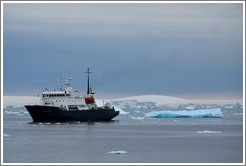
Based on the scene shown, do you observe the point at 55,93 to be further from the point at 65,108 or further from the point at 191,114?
the point at 191,114

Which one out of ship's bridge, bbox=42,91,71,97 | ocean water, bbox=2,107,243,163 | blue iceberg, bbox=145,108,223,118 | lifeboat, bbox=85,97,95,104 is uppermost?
ship's bridge, bbox=42,91,71,97

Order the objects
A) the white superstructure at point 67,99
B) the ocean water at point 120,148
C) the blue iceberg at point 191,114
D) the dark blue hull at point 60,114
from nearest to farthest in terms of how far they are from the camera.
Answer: the ocean water at point 120,148 → the dark blue hull at point 60,114 → the white superstructure at point 67,99 → the blue iceberg at point 191,114

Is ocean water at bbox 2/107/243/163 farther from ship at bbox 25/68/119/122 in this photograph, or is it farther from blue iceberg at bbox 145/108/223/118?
blue iceberg at bbox 145/108/223/118

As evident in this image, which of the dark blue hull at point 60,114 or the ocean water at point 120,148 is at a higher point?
the dark blue hull at point 60,114

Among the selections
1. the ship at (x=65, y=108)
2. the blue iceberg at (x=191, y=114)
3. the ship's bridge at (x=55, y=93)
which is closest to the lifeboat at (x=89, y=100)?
the ship at (x=65, y=108)

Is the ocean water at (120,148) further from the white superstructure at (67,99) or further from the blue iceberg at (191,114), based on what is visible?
the blue iceberg at (191,114)

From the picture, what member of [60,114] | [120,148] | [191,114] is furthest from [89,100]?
[120,148]

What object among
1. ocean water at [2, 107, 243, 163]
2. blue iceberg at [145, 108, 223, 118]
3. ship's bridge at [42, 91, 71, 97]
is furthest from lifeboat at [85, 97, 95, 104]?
ocean water at [2, 107, 243, 163]
